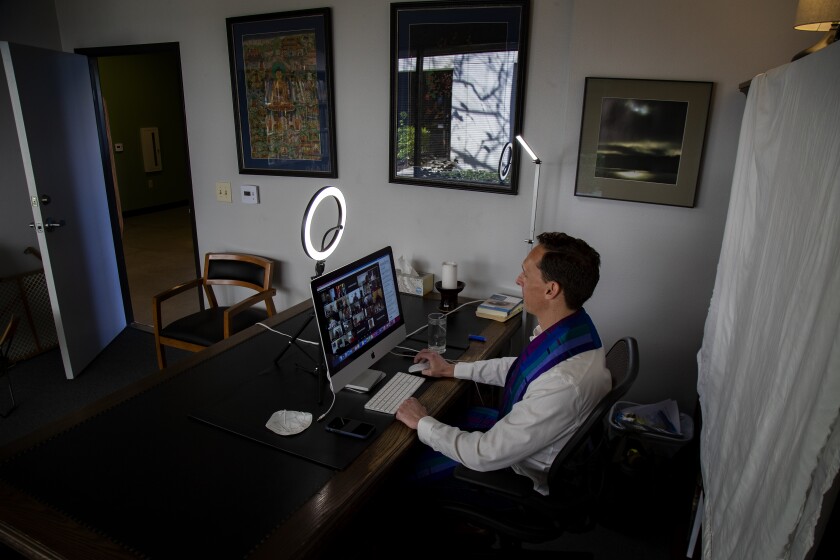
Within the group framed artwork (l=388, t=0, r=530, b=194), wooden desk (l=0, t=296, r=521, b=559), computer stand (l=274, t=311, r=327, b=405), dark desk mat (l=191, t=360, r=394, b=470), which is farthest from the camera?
framed artwork (l=388, t=0, r=530, b=194)

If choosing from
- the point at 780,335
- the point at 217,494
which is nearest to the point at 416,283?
the point at 217,494

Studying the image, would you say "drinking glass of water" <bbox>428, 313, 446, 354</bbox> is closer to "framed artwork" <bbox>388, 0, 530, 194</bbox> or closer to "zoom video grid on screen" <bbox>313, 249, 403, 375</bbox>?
"zoom video grid on screen" <bbox>313, 249, 403, 375</bbox>

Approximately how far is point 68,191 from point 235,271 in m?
1.09

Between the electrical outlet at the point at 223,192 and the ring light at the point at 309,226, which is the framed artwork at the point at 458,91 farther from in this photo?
the electrical outlet at the point at 223,192

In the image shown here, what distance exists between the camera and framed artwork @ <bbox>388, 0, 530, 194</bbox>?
244cm

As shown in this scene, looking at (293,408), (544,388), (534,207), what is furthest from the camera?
(534,207)

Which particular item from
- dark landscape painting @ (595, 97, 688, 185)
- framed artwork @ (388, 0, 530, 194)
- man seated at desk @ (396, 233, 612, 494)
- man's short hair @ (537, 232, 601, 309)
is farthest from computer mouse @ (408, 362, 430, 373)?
dark landscape painting @ (595, 97, 688, 185)

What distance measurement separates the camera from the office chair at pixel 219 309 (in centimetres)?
287

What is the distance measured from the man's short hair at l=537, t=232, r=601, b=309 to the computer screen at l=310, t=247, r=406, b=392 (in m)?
0.58

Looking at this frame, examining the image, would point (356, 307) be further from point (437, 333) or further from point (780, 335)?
point (780, 335)

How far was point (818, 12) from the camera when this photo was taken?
1.38 metres

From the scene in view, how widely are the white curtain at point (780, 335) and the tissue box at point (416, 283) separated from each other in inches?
55.1

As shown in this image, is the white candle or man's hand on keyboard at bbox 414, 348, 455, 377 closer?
man's hand on keyboard at bbox 414, 348, 455, 377

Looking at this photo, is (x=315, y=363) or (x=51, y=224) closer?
(x=315, y=363)
